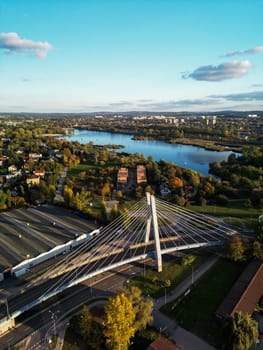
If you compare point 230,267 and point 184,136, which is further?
point 184,136

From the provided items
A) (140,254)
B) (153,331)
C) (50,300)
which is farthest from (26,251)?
Answer: (153,331)

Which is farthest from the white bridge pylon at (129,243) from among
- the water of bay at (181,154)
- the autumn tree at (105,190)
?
the water of bay at (181,154)

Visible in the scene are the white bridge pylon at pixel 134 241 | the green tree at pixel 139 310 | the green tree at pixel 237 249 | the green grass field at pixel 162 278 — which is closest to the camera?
the green tree at pixel 139 310

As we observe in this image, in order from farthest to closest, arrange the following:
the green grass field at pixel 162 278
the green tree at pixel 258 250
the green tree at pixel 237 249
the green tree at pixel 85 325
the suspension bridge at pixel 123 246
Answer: the green tree at pixel 237 249, the green tree at pixel 258 250, the green grass field at pixel 162 278, the suspension bridge at pixel 123 246, the green tree at pixel 85 325

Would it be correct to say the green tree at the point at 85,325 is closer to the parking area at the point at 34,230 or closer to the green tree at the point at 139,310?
the green tree at the point at 139,310

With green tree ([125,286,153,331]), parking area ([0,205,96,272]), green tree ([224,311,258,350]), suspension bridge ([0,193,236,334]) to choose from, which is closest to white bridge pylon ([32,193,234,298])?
suspension bridge ([0,193,236,334])

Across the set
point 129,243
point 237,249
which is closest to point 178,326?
point 237,249

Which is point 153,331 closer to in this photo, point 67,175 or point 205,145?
point 67,175
